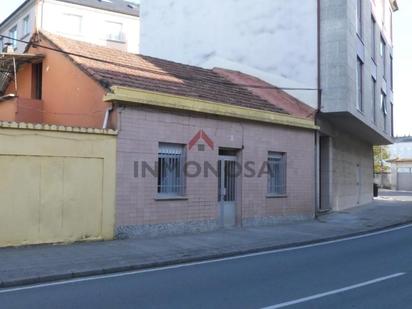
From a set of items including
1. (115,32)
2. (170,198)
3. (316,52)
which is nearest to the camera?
(170,198)

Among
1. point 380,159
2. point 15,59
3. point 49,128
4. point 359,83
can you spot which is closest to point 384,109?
point 359,83

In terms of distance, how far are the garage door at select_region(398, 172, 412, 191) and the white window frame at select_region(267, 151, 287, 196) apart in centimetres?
4182

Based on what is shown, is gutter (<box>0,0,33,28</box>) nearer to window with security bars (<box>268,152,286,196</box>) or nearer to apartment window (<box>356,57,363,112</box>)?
apartment window (<box>356,57,363,112</box>)

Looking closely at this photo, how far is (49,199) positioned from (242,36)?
14.0 m

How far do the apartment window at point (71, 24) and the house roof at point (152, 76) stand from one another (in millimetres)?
25315

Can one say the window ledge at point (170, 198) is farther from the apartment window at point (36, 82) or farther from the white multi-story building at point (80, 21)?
the white multi-story building at point (80, 21)

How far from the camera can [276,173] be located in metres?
18.2

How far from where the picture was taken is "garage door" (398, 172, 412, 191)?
55856mm

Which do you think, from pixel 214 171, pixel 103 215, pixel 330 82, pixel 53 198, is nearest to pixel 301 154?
pixel 330 82

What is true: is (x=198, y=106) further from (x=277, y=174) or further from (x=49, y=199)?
(x=49, y=199)

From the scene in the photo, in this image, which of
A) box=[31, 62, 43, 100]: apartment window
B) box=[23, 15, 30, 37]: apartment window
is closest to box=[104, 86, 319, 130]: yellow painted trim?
box=[31, 62, 43, 100]: apartment window

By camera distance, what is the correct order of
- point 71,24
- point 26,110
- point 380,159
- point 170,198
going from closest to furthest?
point 170,198 < point 26,110 < point 71,24 < point 380,159

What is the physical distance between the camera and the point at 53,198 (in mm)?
11922
